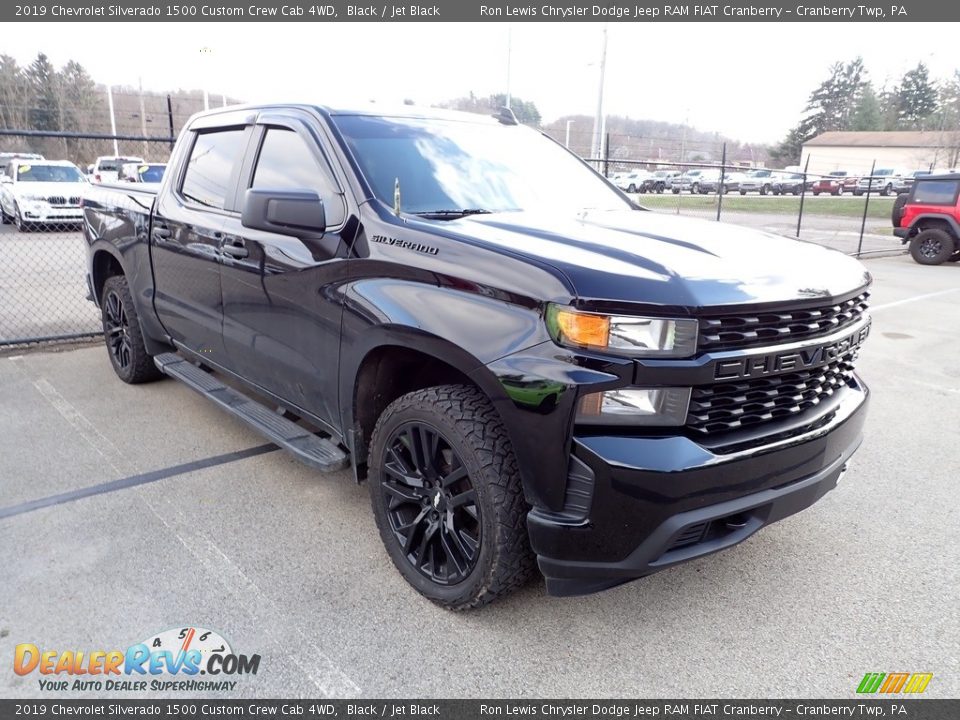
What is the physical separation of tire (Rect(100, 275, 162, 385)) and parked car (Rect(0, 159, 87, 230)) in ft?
41.5

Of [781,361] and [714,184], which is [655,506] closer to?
[781,361]

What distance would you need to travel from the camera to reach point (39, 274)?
36.8 ft

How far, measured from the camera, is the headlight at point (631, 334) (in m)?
2.22

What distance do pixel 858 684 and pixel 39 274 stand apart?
1241 centimetres

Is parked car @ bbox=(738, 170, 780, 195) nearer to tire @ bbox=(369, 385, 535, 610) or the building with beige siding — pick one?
the building with beige siding

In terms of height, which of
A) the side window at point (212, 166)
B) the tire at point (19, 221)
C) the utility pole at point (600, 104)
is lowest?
the tire at point (19, 221)

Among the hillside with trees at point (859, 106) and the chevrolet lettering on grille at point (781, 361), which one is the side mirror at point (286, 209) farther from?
the hillside with trees at point (859, 106)

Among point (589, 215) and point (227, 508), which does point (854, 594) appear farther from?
point (227, 508)

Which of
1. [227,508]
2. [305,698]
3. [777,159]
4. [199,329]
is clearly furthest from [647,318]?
[777,159]

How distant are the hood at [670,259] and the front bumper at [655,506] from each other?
48cm

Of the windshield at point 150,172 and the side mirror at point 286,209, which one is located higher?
the side mirror at point 286,209

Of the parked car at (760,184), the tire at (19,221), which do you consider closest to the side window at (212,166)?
the tire at (19,221)

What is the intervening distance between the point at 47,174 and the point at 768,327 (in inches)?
769

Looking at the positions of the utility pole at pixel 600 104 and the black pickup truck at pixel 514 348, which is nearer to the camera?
the black pickup truck at pixel 514 348
